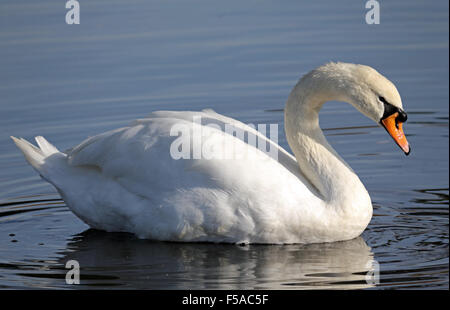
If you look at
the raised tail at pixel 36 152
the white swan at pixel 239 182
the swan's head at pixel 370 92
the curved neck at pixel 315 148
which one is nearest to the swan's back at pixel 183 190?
the white swan at pixel 239 182

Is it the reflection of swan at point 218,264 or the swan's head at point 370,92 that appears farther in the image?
the swan's head at point 370,92

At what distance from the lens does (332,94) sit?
8586 millimetres

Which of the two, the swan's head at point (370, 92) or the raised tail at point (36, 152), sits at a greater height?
the swan's head at point (370, 92)

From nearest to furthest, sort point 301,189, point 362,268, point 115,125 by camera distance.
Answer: point 362,268, point 301,189, point 115,125

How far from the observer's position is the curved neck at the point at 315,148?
852cm

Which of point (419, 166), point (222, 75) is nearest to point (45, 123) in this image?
point (222, 75)

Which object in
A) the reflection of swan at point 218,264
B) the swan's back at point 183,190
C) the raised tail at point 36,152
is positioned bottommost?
the reflection of swan at point 218,264

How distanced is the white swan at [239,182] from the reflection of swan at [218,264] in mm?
131

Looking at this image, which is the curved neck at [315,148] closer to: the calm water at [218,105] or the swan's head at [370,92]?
the swan's head at [370,92]

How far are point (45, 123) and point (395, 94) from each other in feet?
17.6

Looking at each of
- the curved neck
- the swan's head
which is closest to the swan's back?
the curved neck

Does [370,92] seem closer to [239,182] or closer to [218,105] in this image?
[239,182]

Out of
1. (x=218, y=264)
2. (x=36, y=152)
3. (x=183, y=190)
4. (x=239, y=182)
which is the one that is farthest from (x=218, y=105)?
(x=218, y=264)

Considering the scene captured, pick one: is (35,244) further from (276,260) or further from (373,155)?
(373,155)
